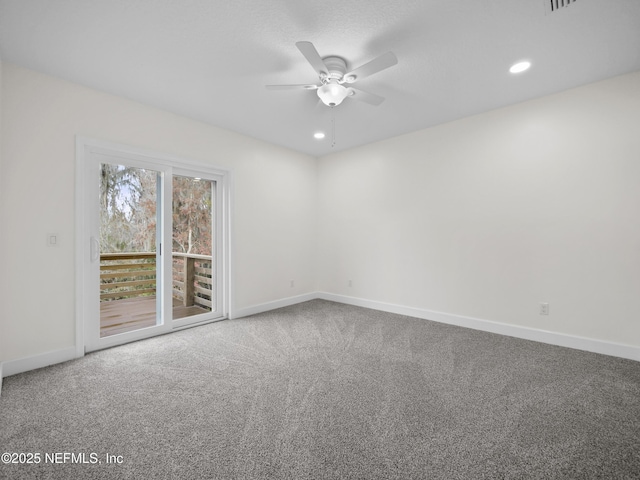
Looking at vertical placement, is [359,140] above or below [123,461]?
above

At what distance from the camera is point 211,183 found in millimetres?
3934

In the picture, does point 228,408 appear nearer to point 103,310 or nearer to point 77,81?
point 103,310

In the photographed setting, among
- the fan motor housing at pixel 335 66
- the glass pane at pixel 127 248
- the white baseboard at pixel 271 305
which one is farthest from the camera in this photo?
the white baseboard at pixel 271 305

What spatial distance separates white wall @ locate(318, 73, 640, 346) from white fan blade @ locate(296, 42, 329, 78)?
2240 millimetres

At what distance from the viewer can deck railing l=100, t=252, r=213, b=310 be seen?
3.04m

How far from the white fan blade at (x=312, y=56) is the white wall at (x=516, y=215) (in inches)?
88.2

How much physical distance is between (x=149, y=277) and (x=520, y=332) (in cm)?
422

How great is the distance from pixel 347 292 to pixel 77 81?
13.6ft

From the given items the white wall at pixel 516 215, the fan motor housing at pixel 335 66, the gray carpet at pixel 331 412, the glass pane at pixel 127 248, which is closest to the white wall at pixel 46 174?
the glass pane at pixel 127 248

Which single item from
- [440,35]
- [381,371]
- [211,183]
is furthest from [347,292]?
[440,35]

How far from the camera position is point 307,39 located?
2.10 meters

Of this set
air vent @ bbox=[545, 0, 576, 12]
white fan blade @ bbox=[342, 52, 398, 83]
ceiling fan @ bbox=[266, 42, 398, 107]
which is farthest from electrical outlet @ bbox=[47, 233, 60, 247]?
air vent @ bbox=[545, 0, 576, 12]

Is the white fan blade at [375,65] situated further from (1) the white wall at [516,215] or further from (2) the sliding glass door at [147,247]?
(2) the sliding glass door at [147,247]

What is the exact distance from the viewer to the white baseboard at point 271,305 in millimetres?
4012
